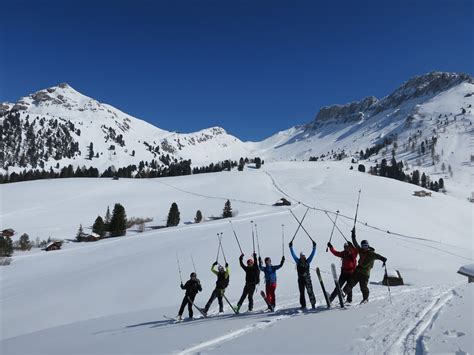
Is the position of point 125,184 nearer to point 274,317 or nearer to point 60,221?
point 60,221

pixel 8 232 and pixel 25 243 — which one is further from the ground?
pixel 8 232

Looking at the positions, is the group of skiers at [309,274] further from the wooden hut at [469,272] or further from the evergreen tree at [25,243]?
the evergreen tree at [25,243]

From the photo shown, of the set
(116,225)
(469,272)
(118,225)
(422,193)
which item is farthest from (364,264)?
(422,193)

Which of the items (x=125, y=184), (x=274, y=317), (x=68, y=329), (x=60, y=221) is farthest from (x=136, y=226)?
(x=274, y=317)

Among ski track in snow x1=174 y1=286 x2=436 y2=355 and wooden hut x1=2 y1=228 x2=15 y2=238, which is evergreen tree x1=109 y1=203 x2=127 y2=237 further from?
ski track in snow x1=174 y1=286 x2=436 y2=355

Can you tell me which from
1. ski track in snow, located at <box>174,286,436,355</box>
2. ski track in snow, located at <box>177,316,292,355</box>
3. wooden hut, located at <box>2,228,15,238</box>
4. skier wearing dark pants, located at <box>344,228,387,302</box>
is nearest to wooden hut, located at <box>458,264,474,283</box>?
ski track in snow, located at <box>174,286,436,355</box>

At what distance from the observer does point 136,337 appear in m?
13.1

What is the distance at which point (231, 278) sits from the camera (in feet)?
106

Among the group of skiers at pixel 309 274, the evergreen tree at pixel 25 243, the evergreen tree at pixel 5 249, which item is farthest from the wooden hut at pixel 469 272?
the evergreen tree at pixel 25 243

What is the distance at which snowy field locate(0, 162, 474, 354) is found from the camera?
1062 cm

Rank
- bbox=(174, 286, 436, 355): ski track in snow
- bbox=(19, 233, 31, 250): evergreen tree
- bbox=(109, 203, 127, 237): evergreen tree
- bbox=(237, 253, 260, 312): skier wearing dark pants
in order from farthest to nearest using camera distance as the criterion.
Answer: bbox=(109, 203, 127, 237): evergreen tree < bbox=(19, 233, 31, 250): evergreen tree < bbox=(237, 253, 260, 312): skier wearing dark pants < bbox=(174, 286, 436, 355): ski track in snow

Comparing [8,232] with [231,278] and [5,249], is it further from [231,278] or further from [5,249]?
[231,278]

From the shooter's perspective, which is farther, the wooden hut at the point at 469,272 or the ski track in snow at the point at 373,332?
the wooden hut at the point at 469,272

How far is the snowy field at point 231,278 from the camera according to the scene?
1062 centimetres
